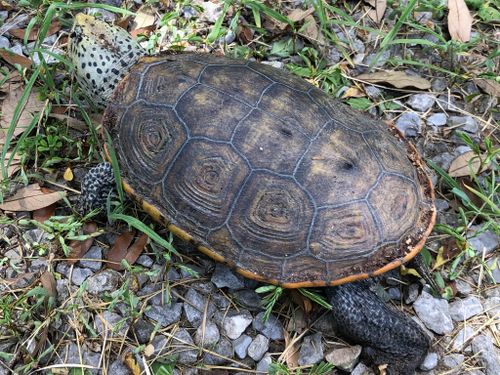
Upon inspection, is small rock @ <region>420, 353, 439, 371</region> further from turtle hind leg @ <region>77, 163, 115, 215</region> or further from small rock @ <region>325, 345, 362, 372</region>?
turtle hind leg @ <region>77, 163, 115, 215</region>

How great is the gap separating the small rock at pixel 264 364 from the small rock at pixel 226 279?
13.5 inches

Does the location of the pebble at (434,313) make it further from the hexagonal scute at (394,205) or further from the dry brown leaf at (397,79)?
the dry brown leaf at (397,79)

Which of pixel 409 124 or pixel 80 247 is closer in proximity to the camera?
pixel 80 247

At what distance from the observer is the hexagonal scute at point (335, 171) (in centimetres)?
211

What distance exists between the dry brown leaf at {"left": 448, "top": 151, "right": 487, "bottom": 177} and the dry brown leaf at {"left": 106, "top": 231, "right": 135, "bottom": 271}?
1770mm

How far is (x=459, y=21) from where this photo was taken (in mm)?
3135

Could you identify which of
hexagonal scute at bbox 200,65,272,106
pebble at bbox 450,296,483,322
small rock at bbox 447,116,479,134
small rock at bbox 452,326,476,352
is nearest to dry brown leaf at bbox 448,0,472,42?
small rock at bbox 447,116,479,134

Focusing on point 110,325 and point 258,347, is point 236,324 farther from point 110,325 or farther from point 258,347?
point 110,325

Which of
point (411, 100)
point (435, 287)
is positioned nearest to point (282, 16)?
point (411, 100)

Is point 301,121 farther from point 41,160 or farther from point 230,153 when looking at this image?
point 41,160

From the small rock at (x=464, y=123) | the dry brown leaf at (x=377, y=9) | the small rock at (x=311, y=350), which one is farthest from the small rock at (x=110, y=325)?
the dry brown leaf at (x=377, y=9)

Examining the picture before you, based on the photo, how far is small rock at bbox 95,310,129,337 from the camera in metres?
2.16

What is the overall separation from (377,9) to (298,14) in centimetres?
55

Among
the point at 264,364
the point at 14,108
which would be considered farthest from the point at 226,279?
the point at 14,108
